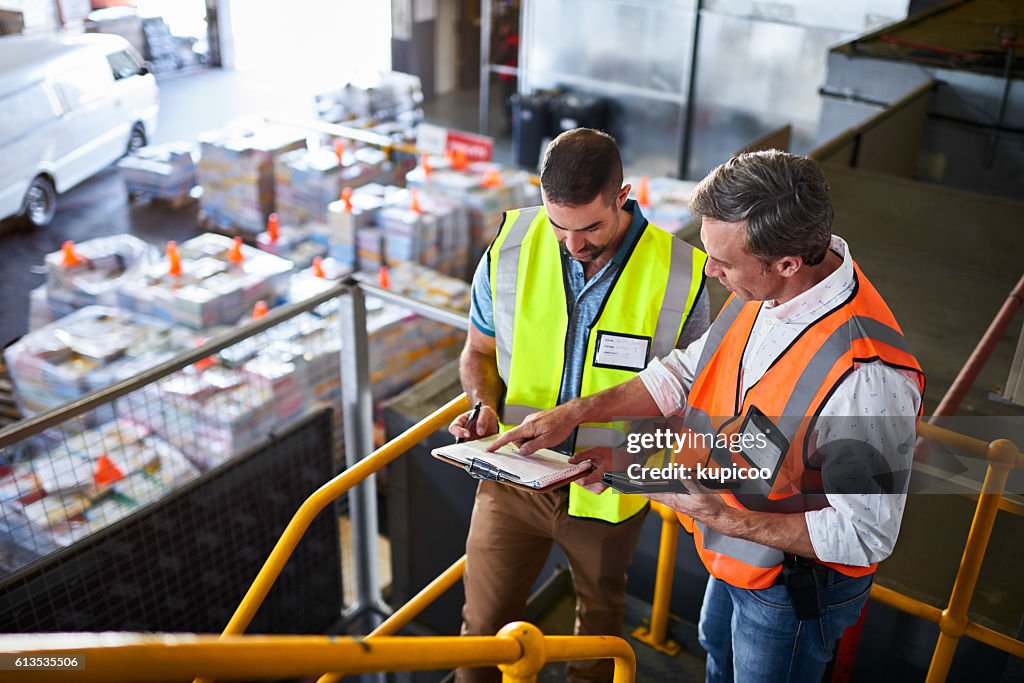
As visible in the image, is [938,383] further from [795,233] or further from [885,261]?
[795,233]

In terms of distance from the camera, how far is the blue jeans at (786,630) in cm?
202

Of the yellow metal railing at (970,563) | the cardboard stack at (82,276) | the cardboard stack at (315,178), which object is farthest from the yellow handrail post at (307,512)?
the cardboard stack at (315,178)

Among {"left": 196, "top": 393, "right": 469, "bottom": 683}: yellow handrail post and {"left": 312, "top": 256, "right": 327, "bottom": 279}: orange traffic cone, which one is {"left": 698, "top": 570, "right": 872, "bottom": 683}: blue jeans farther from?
{"left": 312, "top": 256, "right": 327, "bottom": 279}: orange traffic cone

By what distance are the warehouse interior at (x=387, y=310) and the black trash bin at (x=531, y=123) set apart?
0.13 ft

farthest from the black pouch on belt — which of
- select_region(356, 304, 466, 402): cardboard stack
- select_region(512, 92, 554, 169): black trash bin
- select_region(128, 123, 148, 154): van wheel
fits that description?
select_region(512, 92, 554, 169): black trash bin

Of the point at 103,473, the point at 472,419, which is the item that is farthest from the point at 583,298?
the point at 103,473

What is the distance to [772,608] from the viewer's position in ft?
6.66

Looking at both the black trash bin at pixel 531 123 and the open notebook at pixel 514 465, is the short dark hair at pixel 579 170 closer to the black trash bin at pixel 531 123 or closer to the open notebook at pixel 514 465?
the open notebook at pixel 514 465

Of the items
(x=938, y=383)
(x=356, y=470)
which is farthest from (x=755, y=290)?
(x=938, y=383)

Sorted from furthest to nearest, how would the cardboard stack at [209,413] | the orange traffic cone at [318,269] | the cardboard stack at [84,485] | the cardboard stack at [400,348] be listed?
the orange traffic cone at [318,269] → the cardboard stack at [400,348] → the cardboard stack at [209,413] → the cardboard stack at [84,485]

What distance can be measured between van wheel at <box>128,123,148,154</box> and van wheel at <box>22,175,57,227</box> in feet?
5.69

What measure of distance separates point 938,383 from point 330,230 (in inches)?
196

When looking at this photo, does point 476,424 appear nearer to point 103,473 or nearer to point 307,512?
point 307,512

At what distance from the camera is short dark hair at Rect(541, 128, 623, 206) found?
2230mm
